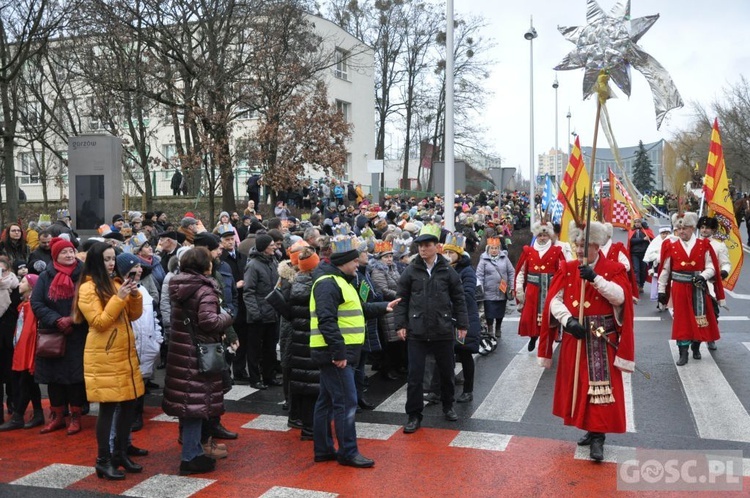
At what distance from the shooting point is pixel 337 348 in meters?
6.21

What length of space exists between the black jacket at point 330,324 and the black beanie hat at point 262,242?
9.66ft

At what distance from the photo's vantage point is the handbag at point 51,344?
23.1 feet

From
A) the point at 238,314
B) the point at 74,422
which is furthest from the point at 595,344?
the point at 74,422

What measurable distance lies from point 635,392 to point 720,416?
1190 millimetres

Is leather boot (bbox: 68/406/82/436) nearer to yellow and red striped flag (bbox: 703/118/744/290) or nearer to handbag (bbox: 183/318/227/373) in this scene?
handbag (bbox: 183/318/227/373)

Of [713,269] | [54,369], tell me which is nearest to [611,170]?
[713,269]

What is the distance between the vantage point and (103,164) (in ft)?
57.2

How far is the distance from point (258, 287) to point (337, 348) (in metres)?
3.29

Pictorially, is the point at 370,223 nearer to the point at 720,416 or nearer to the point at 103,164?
the point at 103,164

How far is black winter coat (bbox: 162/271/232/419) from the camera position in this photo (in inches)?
238

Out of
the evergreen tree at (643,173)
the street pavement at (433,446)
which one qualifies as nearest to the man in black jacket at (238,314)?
the street pavement at (433,446)

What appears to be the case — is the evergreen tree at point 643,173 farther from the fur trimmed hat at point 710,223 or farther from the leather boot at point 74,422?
the leather boot at point 74,422

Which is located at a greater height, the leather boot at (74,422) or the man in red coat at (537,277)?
the man in red coat at (537,277)

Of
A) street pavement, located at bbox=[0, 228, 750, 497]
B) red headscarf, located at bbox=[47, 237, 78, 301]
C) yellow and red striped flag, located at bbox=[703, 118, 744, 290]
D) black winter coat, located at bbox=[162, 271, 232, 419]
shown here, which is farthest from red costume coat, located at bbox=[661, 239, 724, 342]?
red headscarf, located at bbox=[47, 237, 78, 301]
